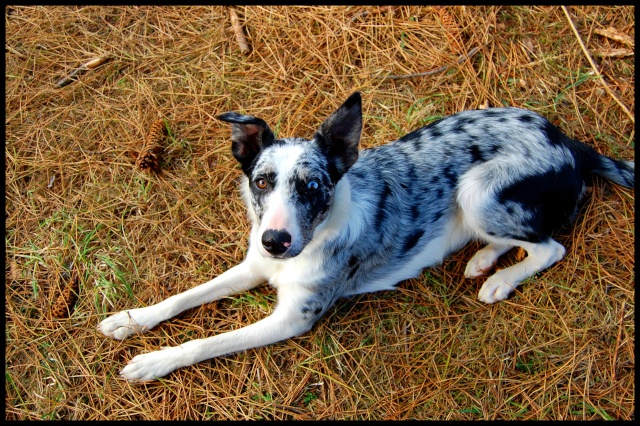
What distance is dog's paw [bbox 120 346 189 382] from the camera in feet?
12.4

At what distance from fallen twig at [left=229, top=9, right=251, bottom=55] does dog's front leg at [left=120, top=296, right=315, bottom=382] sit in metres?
2.70

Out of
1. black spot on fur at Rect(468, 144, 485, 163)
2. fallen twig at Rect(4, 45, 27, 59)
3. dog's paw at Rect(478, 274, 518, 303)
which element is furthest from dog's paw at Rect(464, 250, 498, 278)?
fallen twig at Rect(4, 45, 27, 59)

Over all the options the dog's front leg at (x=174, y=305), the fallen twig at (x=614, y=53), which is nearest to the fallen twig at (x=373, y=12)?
the fallen twig at (x=614, y=53)

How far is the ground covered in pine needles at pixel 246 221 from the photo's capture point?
3.81 metres

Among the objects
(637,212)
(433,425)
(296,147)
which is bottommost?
(433,425)

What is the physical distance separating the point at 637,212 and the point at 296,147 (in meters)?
2.93

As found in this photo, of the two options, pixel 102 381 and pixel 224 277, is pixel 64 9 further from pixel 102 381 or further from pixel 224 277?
pixel 102 381

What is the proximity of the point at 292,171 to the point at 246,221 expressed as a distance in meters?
1.39

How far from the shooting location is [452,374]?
12.7ft

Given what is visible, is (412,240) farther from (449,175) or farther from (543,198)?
(543,198)

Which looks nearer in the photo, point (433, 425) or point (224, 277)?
point (433, 425)

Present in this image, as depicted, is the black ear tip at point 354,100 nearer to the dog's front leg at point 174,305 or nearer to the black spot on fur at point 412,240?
the black spot on fur at point 412,240

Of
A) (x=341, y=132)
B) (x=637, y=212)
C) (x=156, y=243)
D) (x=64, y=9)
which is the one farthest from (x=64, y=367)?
(x=637, y=212)

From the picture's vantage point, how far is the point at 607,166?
420 cm
